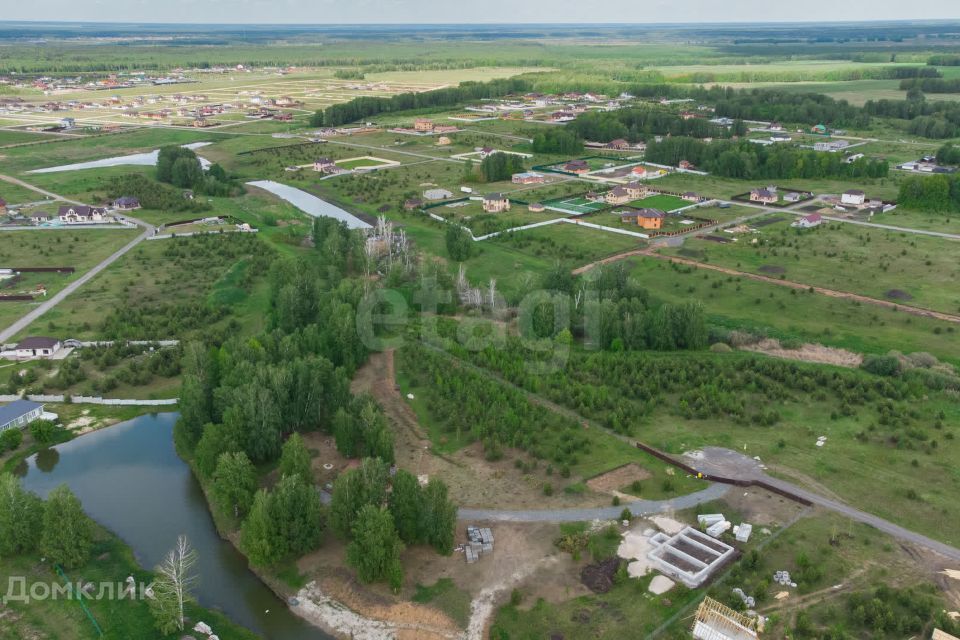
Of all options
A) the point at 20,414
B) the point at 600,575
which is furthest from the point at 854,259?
the point at 20,414

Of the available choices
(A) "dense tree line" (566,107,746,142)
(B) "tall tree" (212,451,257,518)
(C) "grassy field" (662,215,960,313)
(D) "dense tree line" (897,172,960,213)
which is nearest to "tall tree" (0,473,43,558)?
(B) "tall tree" (212,451,257,518)

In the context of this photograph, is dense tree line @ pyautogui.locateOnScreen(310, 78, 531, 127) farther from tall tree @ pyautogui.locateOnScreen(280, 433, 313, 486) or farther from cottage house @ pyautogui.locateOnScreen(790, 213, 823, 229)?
tall tree @ pyautogui.locateOnScreen(280, 433, 313, 486)

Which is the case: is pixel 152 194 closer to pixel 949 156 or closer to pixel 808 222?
pixel 808 222

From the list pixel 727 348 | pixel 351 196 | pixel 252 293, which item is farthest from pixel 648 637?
pixel 351 196

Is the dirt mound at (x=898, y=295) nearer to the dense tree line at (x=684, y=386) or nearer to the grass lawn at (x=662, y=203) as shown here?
the dense tree line at (x=684, y=386)

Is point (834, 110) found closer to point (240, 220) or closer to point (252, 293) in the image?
point (240, 220)

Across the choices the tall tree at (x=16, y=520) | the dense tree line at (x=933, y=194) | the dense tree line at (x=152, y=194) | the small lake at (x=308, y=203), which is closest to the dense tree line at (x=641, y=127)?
the dense tree line at (x=933, y=194)
